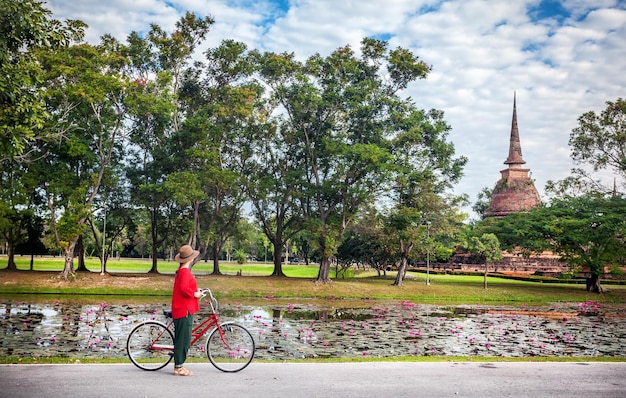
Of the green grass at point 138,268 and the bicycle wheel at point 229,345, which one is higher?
the bicycle wheel at point 229,345

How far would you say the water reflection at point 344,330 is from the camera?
1534cm

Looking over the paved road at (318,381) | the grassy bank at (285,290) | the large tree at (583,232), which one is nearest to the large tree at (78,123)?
the grassy bank at (285,290)

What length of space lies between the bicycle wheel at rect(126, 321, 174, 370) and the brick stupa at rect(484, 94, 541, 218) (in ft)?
211

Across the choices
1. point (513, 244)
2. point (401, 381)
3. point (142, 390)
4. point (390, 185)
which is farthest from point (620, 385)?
point (513, 244)

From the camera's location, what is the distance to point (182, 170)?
44531 millimetres

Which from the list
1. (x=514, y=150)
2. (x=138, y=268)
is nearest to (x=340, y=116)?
(x=138, y=268)

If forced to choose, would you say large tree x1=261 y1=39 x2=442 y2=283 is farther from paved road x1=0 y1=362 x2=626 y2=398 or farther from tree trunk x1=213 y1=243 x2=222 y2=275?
paved road x1=0 y1=362 x2=626 y2=398

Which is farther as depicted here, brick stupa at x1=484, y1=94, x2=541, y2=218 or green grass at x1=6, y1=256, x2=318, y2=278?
brick stupa at x1=484, y1=94, x2=541, y2=218

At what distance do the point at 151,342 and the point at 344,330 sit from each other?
11.4 metres

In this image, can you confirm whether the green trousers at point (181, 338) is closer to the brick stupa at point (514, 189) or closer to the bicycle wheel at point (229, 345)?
the bicycle wheel at point (229, 345)

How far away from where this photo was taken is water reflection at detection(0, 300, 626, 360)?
50.3 feet

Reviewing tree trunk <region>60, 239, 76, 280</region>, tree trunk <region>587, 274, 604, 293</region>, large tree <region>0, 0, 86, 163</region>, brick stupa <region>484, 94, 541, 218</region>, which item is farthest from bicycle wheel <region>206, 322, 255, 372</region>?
brick stupa <region>484, 94, 541, 218</region>

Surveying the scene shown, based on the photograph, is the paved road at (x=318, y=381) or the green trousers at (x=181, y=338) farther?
the green trousers at (x=181, y=338)

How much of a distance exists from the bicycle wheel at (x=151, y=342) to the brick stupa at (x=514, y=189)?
64.4 meters
